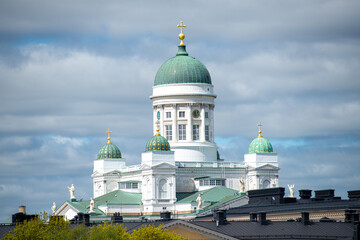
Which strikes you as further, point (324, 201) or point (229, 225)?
point (324, 201)

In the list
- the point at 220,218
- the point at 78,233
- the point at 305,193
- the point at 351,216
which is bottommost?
the point at 78,233

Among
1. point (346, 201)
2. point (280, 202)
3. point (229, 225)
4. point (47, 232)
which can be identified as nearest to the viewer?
point (47, 232)

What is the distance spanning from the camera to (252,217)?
154m

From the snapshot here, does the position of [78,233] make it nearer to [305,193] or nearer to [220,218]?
[220,218]

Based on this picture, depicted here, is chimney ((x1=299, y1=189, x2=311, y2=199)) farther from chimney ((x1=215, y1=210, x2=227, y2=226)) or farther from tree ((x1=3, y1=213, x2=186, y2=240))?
tree ((x1=3, y1=213, x2=186, y2=240))

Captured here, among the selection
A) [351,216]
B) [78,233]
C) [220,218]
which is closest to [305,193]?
[220,218]

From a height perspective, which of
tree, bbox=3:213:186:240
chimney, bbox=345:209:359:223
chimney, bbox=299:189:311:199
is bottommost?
tree, bbox=3:213:186:240

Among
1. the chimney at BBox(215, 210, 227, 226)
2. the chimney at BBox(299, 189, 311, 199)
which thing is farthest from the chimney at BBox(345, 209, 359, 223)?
the chimney at BBox(299, 189, 311, 199)

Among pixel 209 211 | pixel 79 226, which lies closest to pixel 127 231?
pixel 79 226

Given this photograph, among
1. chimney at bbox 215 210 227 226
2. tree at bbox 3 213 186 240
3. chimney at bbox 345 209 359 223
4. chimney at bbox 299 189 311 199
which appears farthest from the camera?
chimney at bbox 299 189 311 199

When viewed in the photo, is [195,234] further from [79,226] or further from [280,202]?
[280,202]

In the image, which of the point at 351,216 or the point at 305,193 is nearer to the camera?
the point at 351,216

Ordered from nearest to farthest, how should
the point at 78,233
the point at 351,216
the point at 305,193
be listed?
the point at 78,233
the point at 351,216
the point at 305,193

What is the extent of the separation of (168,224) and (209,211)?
2266 inches
